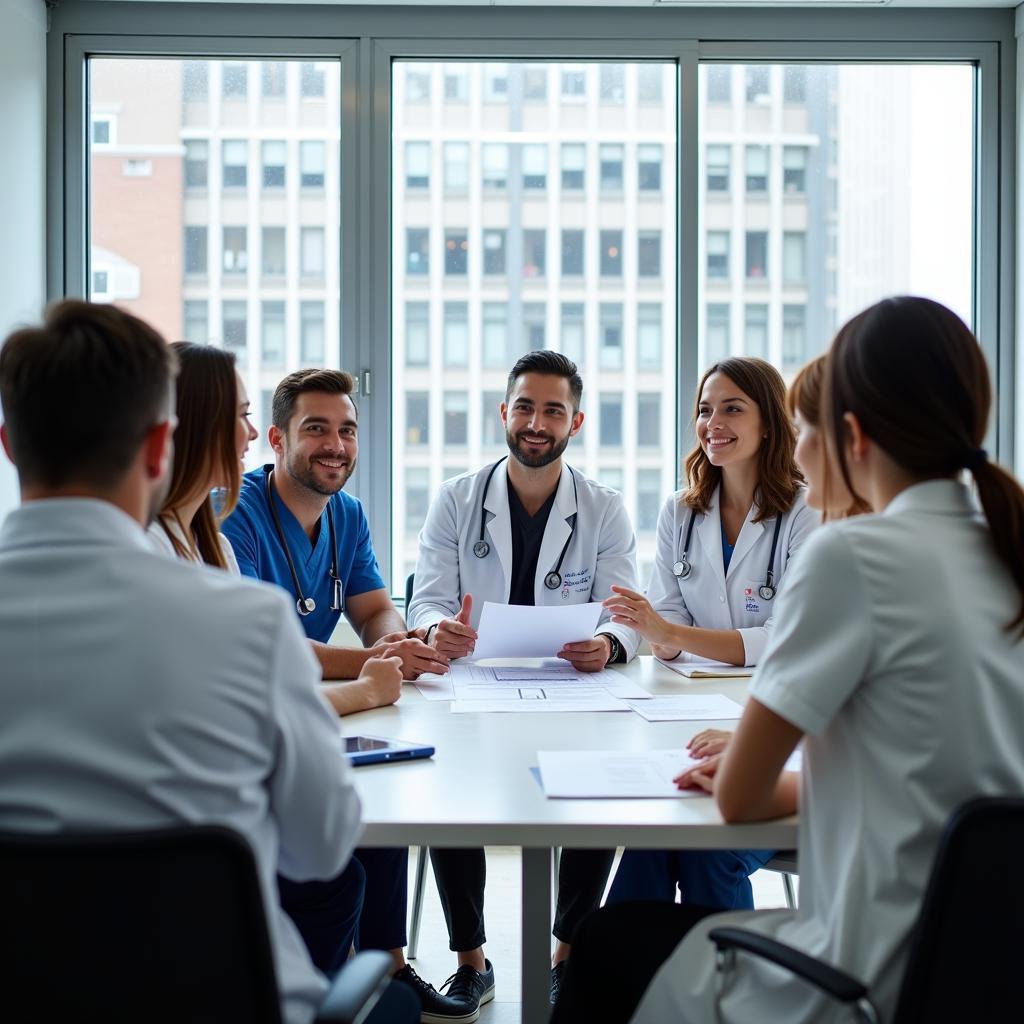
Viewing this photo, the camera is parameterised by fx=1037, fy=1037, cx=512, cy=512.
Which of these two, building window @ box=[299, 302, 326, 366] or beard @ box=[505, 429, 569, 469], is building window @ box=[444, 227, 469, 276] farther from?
beard @ box=[505, 429, 569, 469]

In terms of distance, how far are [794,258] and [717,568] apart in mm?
1555

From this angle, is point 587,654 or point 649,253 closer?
point 587,654

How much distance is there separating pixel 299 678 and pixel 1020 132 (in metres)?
3.59

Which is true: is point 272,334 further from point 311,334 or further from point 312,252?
point 312,252

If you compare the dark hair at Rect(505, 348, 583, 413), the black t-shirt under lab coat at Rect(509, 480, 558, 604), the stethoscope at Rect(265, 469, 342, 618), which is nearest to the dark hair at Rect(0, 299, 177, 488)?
the stethoscope at Rect(265, 469, 342, 618)

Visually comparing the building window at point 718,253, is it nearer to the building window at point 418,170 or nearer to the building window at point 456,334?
the building window at point 456,334

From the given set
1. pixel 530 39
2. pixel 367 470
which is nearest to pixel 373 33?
pixel 530 39

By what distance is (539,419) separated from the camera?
2842 millimetres

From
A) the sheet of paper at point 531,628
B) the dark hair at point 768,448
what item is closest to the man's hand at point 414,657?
the sheet of paper at point 531,628

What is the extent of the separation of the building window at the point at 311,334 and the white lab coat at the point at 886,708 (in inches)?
108

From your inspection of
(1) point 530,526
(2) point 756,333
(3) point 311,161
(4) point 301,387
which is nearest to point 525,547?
(1) point 530,526

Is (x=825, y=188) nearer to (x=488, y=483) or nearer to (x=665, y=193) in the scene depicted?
(x=665, y=193)

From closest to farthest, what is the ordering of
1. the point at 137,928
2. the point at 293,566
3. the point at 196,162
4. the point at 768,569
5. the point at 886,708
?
the point at 137,928 < the point at 886,708 < the point at 293,566 < the point at 768,569 < the point at 196,162

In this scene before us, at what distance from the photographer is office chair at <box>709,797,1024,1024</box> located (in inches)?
38.0
